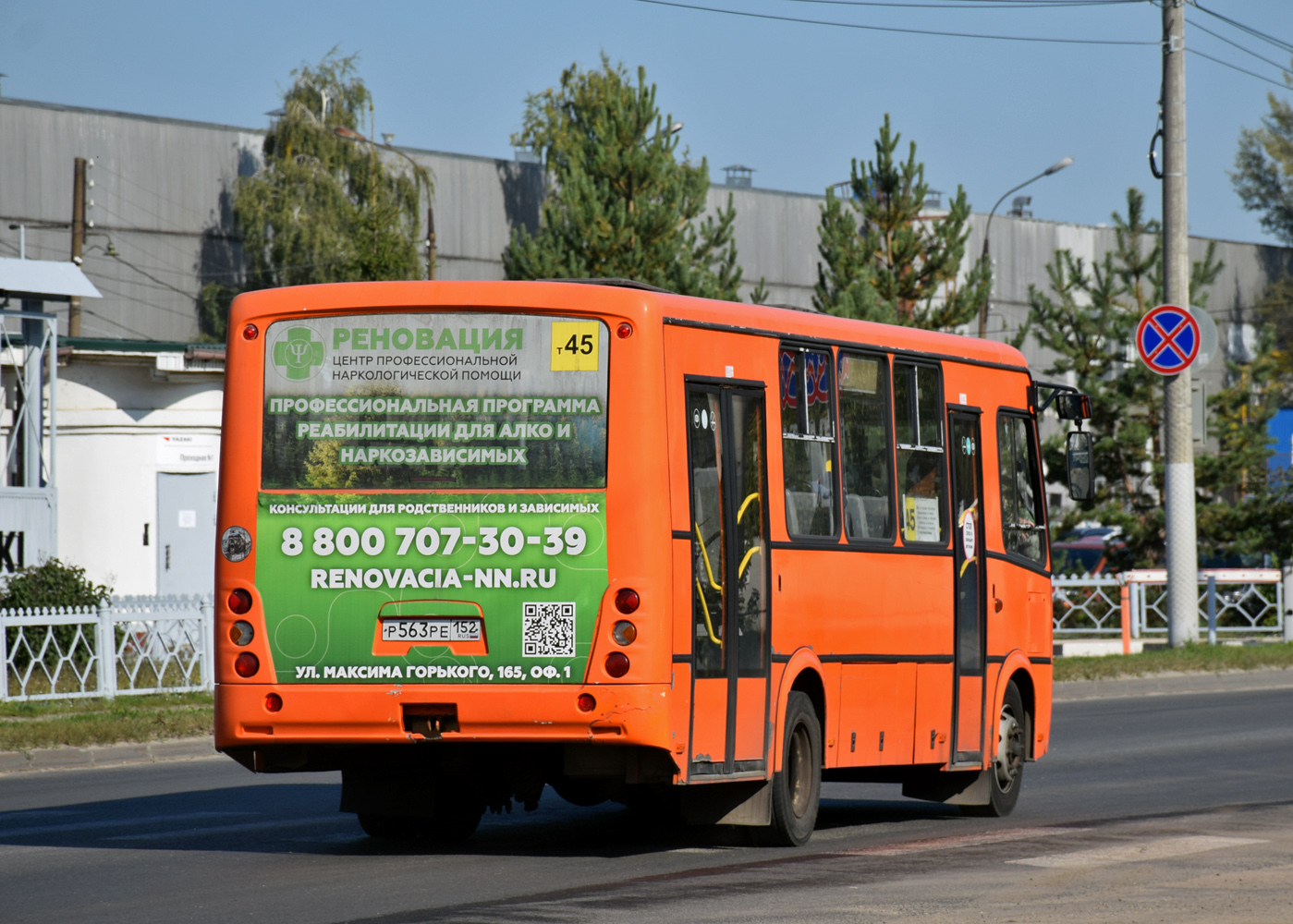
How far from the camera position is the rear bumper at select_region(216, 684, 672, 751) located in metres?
9.12

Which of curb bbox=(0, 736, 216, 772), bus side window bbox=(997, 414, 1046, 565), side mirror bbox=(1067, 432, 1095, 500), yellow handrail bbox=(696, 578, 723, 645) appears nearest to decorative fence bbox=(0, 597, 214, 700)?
curb bbox=(0, 736, 216, 772)

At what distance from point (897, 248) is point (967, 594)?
28.3 metres

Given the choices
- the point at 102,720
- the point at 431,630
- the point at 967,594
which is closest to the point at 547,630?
the point at 431,630

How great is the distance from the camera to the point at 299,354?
9.74 meters

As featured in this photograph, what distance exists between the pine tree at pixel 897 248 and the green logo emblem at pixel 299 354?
95.4ft

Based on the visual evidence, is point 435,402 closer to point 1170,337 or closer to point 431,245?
point 1170,337

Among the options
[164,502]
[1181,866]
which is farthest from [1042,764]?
[164,502]

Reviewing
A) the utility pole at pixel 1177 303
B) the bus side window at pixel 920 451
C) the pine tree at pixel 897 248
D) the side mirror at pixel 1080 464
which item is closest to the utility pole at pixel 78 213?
the pine tree at pixel 897 248

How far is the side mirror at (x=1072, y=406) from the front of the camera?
13.2 metres

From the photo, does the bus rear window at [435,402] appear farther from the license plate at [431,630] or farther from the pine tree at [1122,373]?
the pine tree at [1122,373]

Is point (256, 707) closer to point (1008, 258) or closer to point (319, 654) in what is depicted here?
point (319, 654)

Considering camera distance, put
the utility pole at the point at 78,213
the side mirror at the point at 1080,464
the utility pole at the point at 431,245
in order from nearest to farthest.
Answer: the side mirror at the point at 1080,464, the utility pole at the point at 78,213, the utility pole at the point at 431,245

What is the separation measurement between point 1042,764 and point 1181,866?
640 centimetres

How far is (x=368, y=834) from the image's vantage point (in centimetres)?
1091
